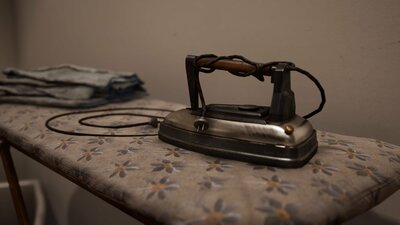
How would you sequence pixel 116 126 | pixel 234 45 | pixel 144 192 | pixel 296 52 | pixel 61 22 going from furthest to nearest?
pixel 61 22 → pixel 234 45 → pixel 296 52 → pixel 116 126 → pixel 144 192

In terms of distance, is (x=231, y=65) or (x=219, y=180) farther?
(x=231, y=65)

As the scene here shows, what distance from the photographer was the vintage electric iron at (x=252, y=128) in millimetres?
449

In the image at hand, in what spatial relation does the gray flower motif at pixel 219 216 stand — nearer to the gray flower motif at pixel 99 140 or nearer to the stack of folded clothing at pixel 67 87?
the gray flower motif at pixel 99 140

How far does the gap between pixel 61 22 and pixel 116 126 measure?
117 cm

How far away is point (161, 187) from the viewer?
1.31 feet

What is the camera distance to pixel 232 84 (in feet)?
3.09

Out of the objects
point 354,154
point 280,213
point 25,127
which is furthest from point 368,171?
point 25,127

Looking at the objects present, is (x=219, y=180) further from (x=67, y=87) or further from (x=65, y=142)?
(x=67, y=87)

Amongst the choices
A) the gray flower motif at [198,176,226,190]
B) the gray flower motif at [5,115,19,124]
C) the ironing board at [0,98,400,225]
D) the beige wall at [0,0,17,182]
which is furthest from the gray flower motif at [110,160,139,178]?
the beige wall at [0,0,17,182]

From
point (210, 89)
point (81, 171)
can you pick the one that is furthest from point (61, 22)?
point (81, 171)

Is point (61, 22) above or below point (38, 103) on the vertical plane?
above

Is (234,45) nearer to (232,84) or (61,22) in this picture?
(232,84)

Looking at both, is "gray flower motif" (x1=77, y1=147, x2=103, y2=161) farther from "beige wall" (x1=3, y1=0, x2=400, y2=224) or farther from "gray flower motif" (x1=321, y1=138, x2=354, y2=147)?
"beige wall" (x1=3, y1=0, x2=400, y2=224)

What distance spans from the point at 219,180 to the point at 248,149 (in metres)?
0.08
